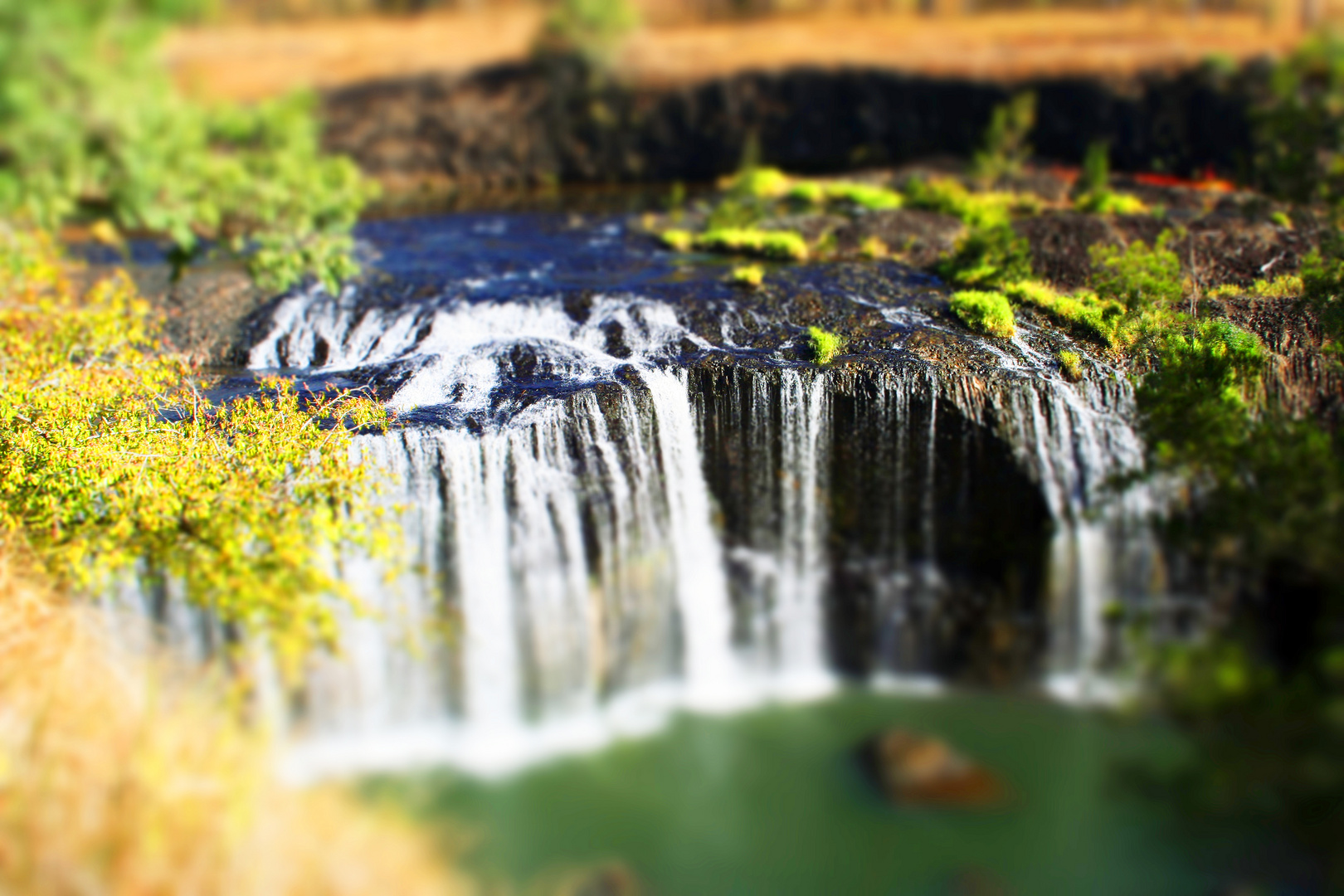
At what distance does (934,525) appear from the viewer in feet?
45.9

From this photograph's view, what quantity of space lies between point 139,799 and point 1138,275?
16704mm

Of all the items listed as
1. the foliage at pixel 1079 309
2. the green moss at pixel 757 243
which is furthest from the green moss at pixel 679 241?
the foliage at pixel 1079 309

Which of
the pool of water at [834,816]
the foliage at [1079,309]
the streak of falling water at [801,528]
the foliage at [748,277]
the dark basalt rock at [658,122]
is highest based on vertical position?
the dark basalt rock at [658,122]

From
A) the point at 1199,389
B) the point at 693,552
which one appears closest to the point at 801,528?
the point at 693,552

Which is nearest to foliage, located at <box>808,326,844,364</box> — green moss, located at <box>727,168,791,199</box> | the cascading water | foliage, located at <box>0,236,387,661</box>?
the cascading water

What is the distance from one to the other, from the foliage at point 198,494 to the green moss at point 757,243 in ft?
34.9

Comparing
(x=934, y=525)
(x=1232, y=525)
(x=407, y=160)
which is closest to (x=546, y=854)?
(x=934, y=525)

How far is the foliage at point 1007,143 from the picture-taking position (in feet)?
87.9

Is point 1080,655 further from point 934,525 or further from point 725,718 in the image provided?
point 725,718

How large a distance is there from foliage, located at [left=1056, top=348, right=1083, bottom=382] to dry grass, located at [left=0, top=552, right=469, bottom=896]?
11.2 m

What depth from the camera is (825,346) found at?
14.6 metres

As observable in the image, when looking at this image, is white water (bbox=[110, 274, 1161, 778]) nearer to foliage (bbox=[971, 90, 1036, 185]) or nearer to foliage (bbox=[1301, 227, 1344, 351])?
foliage (bbox=[1301, 227, 1344, 351])

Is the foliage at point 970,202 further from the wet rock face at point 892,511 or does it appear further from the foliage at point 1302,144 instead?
the wet rock face at point 892,511

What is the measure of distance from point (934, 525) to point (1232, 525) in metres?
4.11
